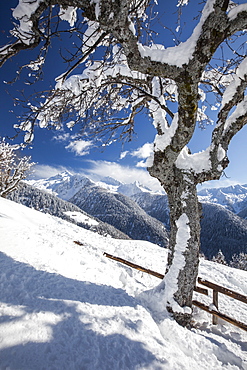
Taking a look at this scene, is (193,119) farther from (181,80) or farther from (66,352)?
(66,352)

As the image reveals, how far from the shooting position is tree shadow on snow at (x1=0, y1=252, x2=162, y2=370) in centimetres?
184

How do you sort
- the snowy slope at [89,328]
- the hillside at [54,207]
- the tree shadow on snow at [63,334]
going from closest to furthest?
the tree shadow on snow at [63,334] → the snowy slope at [89,328] → the hillside at [54,207]

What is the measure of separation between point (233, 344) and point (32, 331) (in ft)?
13.1

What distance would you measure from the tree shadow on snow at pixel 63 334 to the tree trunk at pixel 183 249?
913mm

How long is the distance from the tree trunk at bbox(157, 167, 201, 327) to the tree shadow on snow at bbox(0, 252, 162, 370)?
35.9 inches

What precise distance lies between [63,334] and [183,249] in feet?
8.19

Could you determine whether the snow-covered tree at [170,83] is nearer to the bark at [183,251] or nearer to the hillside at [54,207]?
the bark at [183,251]

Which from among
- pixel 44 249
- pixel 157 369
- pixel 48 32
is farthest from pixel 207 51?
pixel 44 249

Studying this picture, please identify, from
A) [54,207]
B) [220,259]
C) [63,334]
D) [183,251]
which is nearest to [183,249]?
[183,251]

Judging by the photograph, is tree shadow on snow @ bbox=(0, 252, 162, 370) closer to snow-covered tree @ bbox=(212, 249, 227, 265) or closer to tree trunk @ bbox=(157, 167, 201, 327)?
tree trunk @ bbox=(157, 167, 201, 327)

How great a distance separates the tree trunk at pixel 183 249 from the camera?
11.1 feet

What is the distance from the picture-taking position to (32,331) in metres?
2.12

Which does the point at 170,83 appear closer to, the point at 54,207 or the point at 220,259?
A: the point at 220,259

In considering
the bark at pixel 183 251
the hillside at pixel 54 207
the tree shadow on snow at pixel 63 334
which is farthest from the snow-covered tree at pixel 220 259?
the hillside at pixel 54 207
